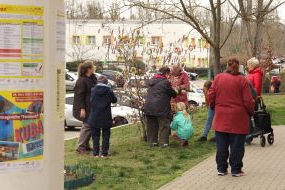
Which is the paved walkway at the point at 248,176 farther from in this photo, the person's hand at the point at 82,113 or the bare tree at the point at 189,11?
the bare tree at the point at 189,11

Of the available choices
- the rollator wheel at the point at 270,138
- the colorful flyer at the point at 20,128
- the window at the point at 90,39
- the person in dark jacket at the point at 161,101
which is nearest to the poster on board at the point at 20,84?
the colorful flyer at the point at 20,128

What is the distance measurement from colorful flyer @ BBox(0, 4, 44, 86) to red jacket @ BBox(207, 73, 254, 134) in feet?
17.6

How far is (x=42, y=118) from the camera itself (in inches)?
184

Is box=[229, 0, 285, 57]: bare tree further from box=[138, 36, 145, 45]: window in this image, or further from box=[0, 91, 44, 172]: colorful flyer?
box=[0, 91, 44, 172]: colorful flyer

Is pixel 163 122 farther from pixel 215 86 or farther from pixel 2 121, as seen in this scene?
pixel 2 121

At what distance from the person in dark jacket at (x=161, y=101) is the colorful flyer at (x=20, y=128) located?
26.2 ft

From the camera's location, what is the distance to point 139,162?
11.2m

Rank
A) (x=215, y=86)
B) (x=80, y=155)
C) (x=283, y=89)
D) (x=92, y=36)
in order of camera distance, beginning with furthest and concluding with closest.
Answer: (x=92, y=36), (x=283, y=89), (x=80, y=155), (x=215, y=86)

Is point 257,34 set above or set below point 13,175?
above

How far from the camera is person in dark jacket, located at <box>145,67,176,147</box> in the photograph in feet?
41.2

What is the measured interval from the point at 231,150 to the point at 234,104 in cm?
77

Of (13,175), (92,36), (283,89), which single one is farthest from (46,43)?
(92,36)

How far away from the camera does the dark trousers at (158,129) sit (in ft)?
41.7

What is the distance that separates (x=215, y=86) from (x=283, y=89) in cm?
3674
